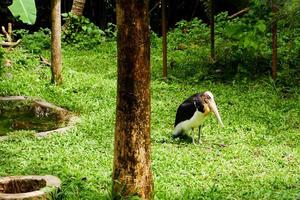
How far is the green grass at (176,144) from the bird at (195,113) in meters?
0.20

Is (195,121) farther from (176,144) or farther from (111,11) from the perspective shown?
(111,11)

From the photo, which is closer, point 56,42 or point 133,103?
point 133,103

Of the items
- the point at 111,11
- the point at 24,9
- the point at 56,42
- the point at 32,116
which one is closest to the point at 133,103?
the point at 24,9

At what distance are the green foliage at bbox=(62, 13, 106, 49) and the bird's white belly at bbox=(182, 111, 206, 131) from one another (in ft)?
22.6

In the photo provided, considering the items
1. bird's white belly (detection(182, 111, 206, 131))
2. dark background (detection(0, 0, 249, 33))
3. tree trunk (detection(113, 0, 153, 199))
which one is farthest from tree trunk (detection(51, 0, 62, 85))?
dark background (detection(0, 0, 249, 33))

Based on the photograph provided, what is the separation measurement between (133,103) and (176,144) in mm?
2864

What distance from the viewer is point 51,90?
917 cm

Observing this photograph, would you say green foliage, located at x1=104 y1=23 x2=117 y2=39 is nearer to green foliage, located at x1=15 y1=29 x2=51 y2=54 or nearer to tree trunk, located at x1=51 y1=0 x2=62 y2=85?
green foliage, located at x1=15 y1=29 x2=51 y2=54

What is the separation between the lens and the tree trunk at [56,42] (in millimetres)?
8969

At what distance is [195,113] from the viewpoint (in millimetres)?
6680

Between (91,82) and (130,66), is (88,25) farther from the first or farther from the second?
(130,66)

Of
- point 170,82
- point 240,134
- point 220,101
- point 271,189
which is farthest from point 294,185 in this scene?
point 170,82

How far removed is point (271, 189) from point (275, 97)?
11.9 ft

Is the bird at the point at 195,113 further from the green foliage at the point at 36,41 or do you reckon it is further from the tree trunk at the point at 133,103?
the green foliage at the point at 36,41
